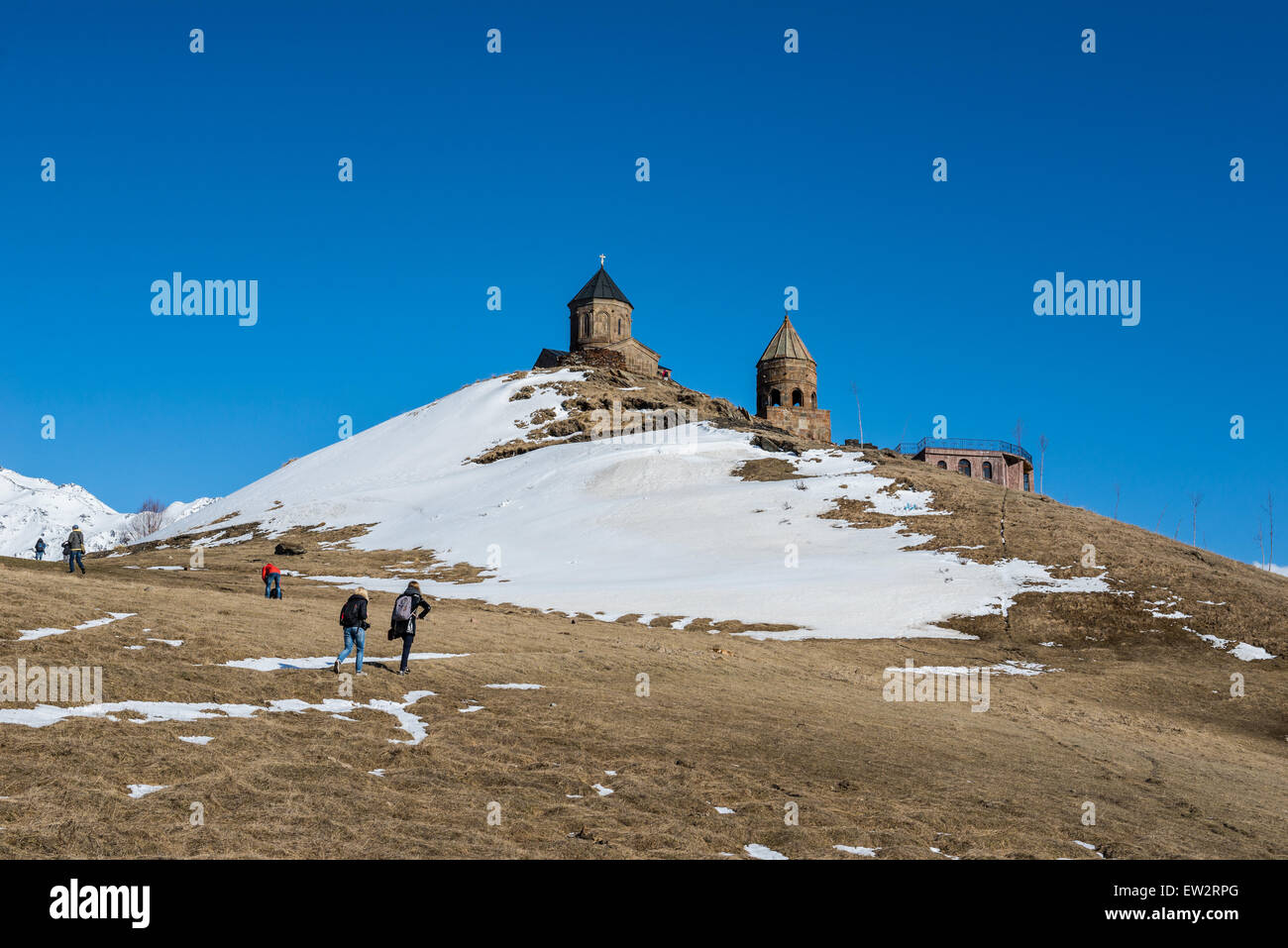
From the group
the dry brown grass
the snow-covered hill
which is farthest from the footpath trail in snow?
the snow-covered hill

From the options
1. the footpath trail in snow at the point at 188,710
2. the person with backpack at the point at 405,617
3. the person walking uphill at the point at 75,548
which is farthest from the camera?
the person walking uphill at the point at 75,548

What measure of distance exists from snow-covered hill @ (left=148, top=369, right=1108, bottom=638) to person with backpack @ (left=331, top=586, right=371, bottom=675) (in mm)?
19757

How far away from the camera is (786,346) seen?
370 ft

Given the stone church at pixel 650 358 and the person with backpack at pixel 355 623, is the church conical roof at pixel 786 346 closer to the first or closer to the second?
the stone church at pixel 650 358

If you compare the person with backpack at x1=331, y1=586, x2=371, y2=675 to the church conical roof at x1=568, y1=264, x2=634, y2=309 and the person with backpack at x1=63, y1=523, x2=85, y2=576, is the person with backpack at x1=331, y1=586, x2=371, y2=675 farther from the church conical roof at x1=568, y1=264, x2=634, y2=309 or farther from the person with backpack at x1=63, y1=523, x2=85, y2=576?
the church conical roof at x1=568, y1=264, x2=634, y2=309

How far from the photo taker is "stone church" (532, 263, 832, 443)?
112m

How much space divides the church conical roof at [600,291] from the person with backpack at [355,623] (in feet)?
365

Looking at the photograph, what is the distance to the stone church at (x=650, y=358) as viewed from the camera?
112312mm

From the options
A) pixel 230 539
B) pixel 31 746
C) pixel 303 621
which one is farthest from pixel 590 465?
pixel 31 746

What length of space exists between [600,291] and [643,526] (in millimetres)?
Answer: 75172

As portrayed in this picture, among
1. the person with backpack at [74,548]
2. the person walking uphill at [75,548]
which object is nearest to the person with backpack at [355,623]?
the person walking uphill at [75,548]

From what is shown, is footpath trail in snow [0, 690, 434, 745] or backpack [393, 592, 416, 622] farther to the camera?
backpack [393, 592, 416, 622]
